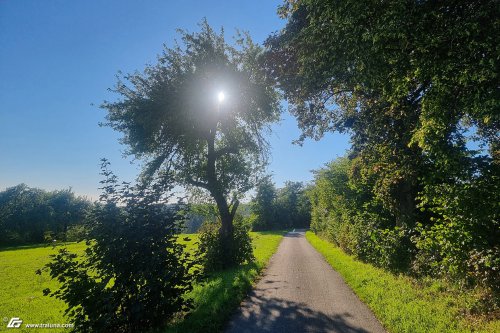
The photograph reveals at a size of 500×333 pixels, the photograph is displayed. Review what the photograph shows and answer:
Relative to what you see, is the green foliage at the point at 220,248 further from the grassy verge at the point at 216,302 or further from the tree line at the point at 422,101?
the tree line at the point at 422,101

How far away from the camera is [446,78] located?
19.6 feet

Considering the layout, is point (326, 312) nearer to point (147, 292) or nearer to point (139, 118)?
point (147, 292)

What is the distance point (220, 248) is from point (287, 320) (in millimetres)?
8920

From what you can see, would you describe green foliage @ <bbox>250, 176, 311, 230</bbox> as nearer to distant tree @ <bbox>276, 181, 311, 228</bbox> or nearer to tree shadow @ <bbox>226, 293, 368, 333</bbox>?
distant tree @ <bbox>276, 181, 311, 228</bbox>

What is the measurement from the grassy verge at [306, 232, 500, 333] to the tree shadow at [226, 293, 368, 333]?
1.03 meters

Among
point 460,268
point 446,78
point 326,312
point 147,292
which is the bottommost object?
point 326,312

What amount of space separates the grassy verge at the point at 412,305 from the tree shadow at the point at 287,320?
1.03m

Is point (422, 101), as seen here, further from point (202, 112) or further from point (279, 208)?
point (279, 208)

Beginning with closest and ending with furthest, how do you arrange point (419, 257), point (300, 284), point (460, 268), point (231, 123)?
1. point (460, 268)
2. point (419, 257)
3. point (300, 284)
4. point (231, 123)

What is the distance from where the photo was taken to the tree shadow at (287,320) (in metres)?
6.86

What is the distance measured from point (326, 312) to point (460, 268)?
12.7 feet

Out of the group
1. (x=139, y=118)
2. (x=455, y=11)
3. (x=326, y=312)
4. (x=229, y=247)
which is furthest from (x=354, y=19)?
(x=229, y=247)

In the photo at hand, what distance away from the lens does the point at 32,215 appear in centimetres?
7325

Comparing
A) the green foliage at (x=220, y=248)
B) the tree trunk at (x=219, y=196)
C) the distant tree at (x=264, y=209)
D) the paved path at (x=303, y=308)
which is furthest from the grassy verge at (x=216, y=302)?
the distant tree at (x=264, y=209)
